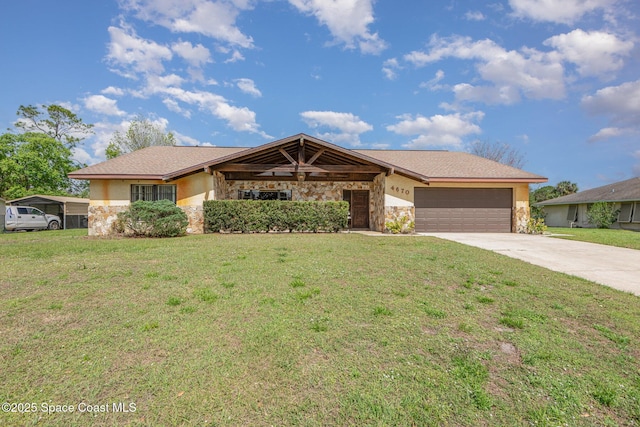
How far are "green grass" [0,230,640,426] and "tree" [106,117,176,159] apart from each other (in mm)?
27789

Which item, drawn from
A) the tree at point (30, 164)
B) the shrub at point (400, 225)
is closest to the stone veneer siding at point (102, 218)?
the shrub at point (400, 225)

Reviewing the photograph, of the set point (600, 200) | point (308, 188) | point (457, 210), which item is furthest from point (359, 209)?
point (600, 200)

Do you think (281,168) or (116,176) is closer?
(281,168)

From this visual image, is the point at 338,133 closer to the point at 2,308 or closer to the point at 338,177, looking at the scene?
the point at 338,177

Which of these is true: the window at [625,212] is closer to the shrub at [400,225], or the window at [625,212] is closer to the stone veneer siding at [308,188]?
the shrub at [400,225]

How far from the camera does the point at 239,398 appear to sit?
2.24 m

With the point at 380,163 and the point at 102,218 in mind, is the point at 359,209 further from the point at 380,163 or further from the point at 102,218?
the point at 102,218

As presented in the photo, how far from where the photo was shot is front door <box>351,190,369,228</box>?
1541 cm

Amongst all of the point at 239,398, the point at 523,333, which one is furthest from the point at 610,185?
the point at 239,398

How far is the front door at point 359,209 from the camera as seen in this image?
15.4m

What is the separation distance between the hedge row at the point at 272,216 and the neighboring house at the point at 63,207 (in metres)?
15.0

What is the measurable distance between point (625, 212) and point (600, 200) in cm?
157

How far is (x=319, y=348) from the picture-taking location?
114 inches

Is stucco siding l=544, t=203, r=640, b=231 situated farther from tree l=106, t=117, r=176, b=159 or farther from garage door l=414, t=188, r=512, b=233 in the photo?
tree l=106, t=117, r=176, b=159
